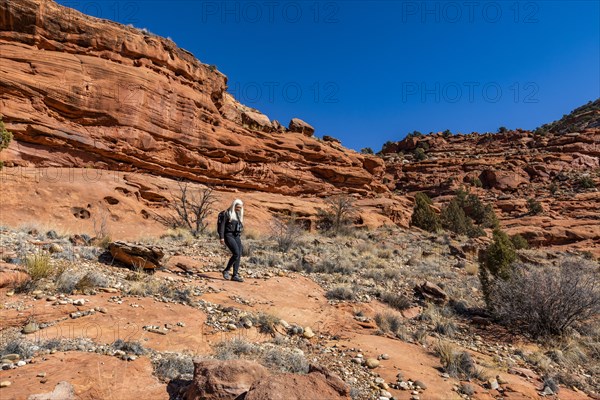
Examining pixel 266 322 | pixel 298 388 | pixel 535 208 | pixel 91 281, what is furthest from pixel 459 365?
pixel 535 208

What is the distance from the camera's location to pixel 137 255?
6637mm

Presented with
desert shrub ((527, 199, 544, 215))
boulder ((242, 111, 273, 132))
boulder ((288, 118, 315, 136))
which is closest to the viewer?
boulder ((242, 111, 273, 132))

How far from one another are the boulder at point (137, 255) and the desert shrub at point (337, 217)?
1601 cm

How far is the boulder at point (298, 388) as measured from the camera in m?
2.48

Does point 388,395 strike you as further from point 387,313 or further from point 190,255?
point 190,255

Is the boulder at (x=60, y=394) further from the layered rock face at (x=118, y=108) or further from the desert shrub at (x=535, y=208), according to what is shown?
the desert shrub at (x=535, y=208)

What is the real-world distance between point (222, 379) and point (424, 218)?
27.4 metres

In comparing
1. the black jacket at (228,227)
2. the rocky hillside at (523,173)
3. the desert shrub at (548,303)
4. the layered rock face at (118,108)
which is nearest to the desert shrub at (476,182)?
the rocky hillside at (523,173)

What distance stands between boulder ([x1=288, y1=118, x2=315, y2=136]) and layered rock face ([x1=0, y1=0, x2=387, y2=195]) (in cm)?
435

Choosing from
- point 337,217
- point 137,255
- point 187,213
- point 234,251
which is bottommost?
point 137,255

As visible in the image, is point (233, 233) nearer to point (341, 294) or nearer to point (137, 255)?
point (137, 255)

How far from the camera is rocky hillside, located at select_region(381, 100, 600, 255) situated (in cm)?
2855

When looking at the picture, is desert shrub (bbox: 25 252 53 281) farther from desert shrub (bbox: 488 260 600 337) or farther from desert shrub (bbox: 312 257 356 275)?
desert shrub (bbox: 488 260 600 337)

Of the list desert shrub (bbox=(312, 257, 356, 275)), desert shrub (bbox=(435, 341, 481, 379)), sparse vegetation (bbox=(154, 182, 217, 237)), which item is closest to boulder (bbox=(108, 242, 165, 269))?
desert shrub (bbox=(312, 257, 356, 275))
